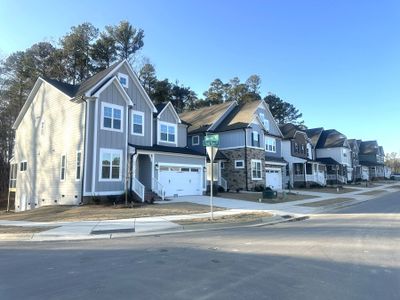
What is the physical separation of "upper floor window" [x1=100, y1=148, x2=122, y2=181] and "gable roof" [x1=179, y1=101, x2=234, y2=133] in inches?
550

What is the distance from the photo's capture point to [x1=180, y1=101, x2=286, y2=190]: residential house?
3547cm

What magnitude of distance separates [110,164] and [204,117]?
17957 millimetres

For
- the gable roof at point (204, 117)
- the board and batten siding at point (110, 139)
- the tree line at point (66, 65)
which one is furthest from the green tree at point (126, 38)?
the board and batten siding at point (110, 139)

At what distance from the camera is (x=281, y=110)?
245 ft

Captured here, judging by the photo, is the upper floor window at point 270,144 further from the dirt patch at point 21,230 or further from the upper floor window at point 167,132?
the dirt patch at point 21,230

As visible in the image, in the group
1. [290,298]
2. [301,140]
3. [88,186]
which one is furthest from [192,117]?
[290,298]

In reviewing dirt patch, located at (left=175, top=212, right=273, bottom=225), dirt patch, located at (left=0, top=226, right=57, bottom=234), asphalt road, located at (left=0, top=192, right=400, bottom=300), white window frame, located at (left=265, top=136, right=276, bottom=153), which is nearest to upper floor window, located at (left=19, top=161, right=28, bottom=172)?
dirt patch, located at (left=0, top=226, right=57, bottom=234)

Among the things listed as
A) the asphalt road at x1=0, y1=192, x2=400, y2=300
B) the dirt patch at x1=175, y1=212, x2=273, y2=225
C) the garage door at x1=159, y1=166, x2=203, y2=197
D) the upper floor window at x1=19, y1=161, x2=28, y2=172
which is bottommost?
the asphalt road at x1=0, y1=192, x2=400, y2=300

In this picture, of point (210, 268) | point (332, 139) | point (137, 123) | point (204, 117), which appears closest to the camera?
point (210, 268)

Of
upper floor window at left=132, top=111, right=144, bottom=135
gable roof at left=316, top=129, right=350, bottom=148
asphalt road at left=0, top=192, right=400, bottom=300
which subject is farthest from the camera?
gable roof at left=316, top=129, right=350, bottom=148

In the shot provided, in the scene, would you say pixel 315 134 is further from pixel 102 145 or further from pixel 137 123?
pixel 102 145

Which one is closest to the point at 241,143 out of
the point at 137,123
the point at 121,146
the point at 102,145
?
the point at 137,123

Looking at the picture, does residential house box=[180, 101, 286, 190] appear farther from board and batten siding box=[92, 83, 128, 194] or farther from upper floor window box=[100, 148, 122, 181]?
upper floor window box=[100, 148, 122, 181]

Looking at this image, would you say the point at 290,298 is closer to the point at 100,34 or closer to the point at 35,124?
the point at 35,124
